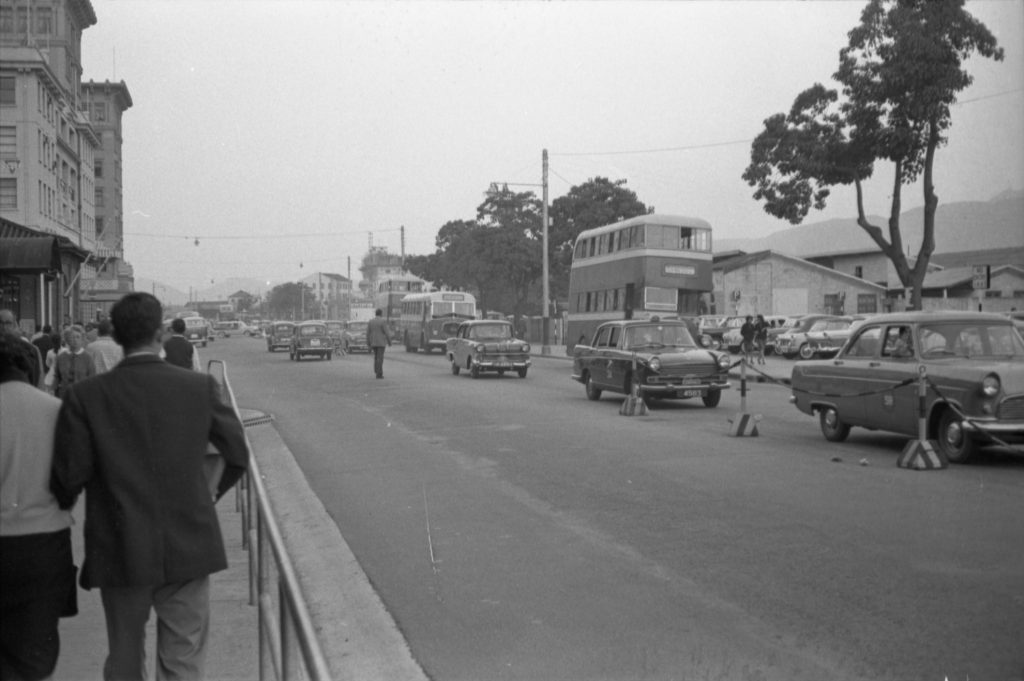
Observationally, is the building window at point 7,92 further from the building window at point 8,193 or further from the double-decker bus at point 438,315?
the double-decker bus at point 438,315

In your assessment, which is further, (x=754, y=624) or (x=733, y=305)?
(x=733, y=305)

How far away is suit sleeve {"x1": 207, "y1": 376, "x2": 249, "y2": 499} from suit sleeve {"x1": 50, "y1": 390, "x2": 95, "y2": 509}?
1.48 ft

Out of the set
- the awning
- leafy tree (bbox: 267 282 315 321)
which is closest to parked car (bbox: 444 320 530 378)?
the awning

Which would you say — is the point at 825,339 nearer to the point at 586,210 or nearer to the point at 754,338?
the point at 754,338

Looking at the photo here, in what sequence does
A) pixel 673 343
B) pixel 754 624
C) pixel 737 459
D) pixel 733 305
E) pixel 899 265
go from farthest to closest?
pixel 733 305 < pixel 899 265 < pixel 673 343 < pixel 737 459 < pixel 754 624

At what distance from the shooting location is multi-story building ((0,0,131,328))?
28.1m

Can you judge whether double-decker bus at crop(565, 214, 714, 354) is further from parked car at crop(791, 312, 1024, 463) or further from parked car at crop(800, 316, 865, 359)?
parked car at crop(791, 312, 1024, 463)

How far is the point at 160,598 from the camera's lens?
3930 mm

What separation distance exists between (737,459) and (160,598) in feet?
29.8

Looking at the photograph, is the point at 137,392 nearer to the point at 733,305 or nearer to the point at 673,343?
the point at 673,343

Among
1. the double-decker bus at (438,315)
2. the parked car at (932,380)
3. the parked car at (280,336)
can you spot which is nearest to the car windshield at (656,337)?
the parked car at (932,380)

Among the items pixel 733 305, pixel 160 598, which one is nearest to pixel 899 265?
pixel 733 305

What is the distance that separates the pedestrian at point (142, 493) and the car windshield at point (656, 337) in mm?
16518

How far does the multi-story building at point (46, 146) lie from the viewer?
92.1 ft
